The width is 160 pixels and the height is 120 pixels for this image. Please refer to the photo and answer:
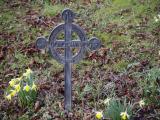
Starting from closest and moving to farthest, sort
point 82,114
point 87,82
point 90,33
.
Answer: point 82,114
point 87,82
point 90,33

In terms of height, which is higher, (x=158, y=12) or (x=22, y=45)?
(x=158, y=12)

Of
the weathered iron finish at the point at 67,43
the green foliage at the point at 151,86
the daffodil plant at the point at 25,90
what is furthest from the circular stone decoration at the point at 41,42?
the green foliage at the point at 151,86

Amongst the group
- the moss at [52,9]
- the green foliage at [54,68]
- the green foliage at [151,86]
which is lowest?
the green foliage at [151,86]

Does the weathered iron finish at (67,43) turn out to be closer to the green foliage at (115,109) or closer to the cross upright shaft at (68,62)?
the cross upright shaft at (68,62)

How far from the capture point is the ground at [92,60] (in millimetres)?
5312

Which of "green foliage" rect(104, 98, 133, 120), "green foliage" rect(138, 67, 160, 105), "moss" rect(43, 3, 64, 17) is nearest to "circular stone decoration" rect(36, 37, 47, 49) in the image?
"green foliage" rect(104, 98, 133, 120)

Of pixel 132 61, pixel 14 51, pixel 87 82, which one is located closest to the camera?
pixel 87 82

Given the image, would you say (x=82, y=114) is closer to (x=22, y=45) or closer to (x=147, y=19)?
(x=22, y=45)

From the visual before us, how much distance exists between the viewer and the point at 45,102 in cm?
540

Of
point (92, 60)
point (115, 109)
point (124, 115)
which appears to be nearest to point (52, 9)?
point (92, 60)

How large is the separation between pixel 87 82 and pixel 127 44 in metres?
1.36

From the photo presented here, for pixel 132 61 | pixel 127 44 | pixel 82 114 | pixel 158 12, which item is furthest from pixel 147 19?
pixel 82 114

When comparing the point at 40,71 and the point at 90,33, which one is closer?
the point at 40,71

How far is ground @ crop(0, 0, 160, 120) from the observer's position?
5312mm
